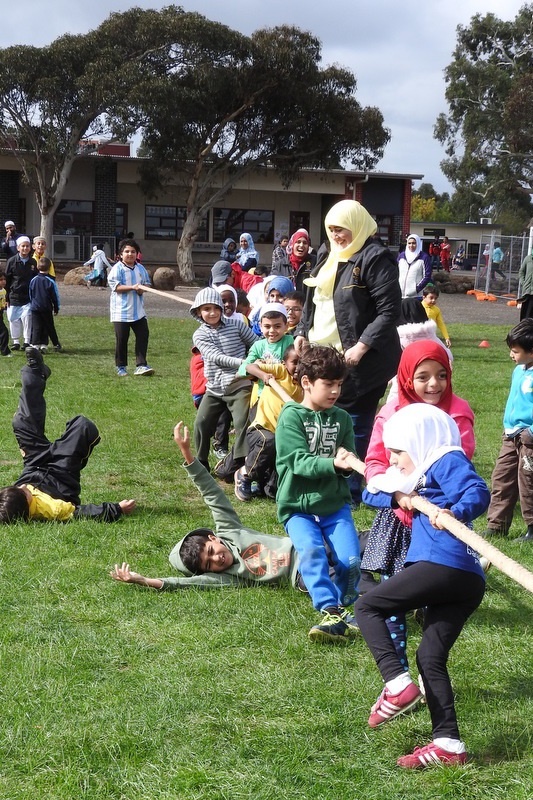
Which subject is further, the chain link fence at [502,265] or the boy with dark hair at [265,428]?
the chain link fence at [502,265]

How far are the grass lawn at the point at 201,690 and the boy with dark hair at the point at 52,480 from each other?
15 centimetres

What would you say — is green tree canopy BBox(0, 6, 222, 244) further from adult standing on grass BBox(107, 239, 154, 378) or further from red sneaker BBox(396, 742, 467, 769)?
red sneaker BBox(396, 742, 467, 769)

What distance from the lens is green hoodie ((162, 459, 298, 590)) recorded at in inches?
202

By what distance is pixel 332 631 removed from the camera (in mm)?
4367

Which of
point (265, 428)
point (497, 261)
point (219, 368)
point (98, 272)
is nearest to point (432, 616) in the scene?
point (265, 428)

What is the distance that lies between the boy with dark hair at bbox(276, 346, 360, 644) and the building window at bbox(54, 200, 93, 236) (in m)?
36.3

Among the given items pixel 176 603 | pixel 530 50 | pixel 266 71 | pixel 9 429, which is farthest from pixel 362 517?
pixel 530 50

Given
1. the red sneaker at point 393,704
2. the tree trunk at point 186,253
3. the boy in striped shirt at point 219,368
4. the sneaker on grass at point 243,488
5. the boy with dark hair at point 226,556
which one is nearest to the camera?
the red sneaker at point 393,704

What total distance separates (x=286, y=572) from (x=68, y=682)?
61.7 inches

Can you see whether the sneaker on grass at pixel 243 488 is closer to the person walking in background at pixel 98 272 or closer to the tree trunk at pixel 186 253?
the person walking in background at pixel 98 272

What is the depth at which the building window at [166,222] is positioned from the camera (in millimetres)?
42438

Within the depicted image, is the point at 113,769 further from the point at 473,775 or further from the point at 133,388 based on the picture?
the point at 133,388

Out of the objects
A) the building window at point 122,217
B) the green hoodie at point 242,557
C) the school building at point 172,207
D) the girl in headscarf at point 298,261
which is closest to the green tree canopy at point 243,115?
the school building at point 172,207

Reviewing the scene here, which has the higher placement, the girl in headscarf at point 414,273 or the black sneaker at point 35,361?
the girl in headscarf at point 414,273
